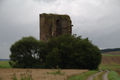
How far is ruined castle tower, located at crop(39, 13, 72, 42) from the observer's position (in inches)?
2306

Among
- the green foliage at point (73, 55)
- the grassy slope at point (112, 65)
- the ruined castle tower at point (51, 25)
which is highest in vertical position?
the ruined castle tower at point (51, 25)

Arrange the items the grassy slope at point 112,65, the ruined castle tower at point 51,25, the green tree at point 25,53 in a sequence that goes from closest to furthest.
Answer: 1. the grassy slope at point 112,65
2. the green tree at point 25,53
3. the ruined castle tower at point 51,25

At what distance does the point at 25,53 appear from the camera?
49.6m

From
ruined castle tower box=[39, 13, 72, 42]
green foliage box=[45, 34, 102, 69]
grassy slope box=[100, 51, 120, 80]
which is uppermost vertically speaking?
ruined castle tower box=[39, 13, 72, 42]

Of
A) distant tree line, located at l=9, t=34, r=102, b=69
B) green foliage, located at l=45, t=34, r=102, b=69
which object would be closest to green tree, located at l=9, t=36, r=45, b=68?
distant tree line, located at l=9, t=34, r=102, b=69

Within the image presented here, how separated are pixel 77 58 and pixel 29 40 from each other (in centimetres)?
1705

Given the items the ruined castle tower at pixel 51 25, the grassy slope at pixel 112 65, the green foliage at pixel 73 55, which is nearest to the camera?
the grassy slope at pixel 112 65

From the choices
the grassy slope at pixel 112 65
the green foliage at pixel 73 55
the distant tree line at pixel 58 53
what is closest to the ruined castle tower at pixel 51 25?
the distant tree line at pixel 58 53

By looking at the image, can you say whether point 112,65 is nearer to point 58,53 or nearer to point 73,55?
point 73,55

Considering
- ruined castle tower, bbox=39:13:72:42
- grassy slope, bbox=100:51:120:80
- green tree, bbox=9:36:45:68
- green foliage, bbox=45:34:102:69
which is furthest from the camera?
ruined castle tower, bbox=39:13:72:42

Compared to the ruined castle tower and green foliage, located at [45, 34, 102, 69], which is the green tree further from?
the ruined castle tower

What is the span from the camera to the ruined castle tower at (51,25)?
58562 millimetres

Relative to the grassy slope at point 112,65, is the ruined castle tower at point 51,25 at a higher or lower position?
higher

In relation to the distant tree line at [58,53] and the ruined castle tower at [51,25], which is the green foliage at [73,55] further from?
the ruined castle tower at [51,25]
